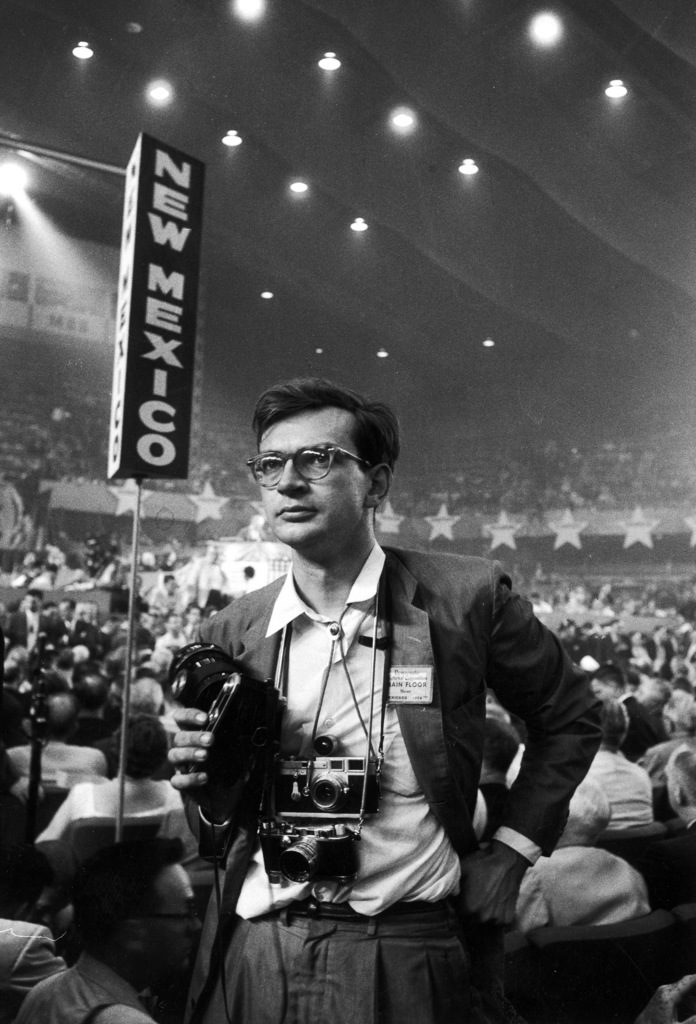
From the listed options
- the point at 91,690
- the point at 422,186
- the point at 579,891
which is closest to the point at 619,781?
the point at 579,891

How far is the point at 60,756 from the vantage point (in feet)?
12.1

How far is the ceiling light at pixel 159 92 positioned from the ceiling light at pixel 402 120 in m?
1.03

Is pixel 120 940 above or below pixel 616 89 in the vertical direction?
below

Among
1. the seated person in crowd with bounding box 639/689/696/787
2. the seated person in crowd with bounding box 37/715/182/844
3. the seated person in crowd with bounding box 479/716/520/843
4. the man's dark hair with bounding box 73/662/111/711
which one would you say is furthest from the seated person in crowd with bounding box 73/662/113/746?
the seated person in crowd with bounding box 639/689/696/787

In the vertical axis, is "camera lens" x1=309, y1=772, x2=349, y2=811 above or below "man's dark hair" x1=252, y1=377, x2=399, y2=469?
below

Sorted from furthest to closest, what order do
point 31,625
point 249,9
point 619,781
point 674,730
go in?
point 674,730 < point 31,625 < point 249,9 < point 619,781

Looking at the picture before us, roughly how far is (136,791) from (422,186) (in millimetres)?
3226

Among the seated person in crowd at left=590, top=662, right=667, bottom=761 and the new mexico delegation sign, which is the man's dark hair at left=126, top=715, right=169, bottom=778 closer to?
the new mexico delegation sign

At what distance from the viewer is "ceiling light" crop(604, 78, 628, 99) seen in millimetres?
4297

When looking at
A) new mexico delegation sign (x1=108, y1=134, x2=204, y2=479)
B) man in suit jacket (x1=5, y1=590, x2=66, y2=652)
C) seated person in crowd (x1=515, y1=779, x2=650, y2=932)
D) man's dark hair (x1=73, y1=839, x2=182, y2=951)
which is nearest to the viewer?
man's dark hair (x1=73, y1=839, x2=182, y2=951)

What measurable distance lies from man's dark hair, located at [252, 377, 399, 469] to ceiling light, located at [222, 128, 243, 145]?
337 cm

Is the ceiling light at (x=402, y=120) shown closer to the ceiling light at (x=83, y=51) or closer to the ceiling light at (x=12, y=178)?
the ceiling light at (x=83, y=51)

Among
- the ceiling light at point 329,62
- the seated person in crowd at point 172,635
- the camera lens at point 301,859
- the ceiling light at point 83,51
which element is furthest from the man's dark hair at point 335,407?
the seated person in crowd at point 172,635

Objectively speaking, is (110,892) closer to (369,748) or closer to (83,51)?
(369,748)
